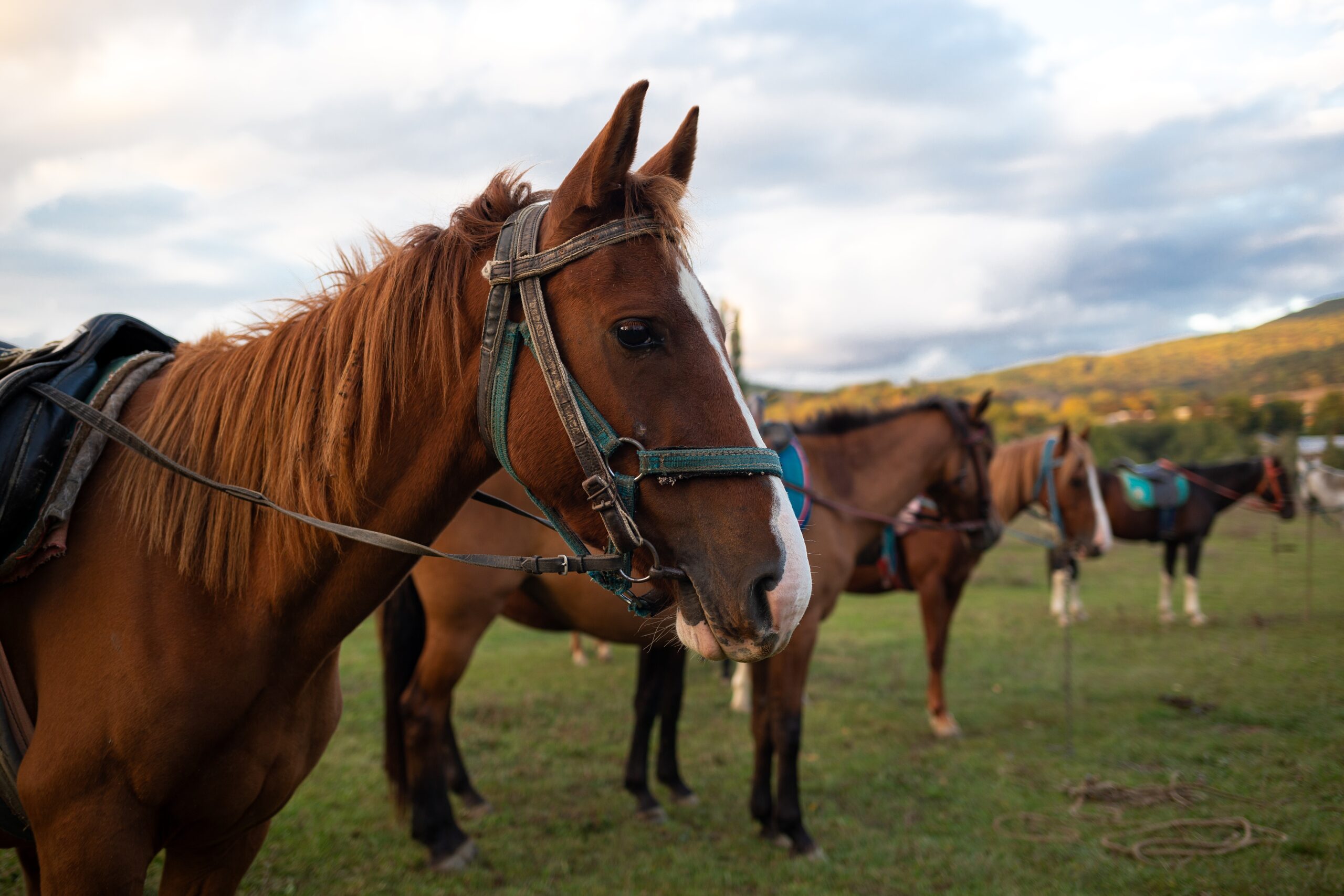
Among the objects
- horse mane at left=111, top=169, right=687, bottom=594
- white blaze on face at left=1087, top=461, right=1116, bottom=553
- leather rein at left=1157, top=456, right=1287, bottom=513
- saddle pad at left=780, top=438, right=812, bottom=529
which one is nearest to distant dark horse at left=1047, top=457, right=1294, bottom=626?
leather rein at left=1157, top=456, right=1287, bottom=513

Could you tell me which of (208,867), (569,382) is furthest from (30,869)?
(569,382)

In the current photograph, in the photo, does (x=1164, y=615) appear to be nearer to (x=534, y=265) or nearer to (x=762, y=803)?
(x=762, y=803)

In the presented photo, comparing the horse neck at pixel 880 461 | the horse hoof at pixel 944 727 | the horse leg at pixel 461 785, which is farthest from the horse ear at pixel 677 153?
the horse hoof at pixel 944 727

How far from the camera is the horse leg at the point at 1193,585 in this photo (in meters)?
11.4

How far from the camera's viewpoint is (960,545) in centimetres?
715

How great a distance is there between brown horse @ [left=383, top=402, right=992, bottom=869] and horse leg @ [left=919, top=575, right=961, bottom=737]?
1.45 metres

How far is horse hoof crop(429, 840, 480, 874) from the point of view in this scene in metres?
4.19

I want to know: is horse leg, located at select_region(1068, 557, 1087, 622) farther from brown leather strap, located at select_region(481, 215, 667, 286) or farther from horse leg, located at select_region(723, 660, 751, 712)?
brown leather strap, located at select_region(481, 215, 667, 286)

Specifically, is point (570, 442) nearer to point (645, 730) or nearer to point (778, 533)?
point (778, 533)

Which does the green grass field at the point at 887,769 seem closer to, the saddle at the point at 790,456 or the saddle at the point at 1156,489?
the saddle at the point at 1156,489

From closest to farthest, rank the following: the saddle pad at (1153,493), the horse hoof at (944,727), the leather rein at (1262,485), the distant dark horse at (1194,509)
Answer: the horse hoof at (944,727) → the distant dark horse at (1194,509) → the saddle pad at (1153,493) → the leather rein at (1262,485)

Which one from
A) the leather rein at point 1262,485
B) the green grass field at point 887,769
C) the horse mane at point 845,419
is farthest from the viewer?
the leather rein at point 1262,485

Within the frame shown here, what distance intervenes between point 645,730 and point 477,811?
125 cm

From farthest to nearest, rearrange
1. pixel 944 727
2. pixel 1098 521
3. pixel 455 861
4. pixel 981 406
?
pixel 1098 521 < pixel 944 727 < pixel 981 406 < pixel 455 861
